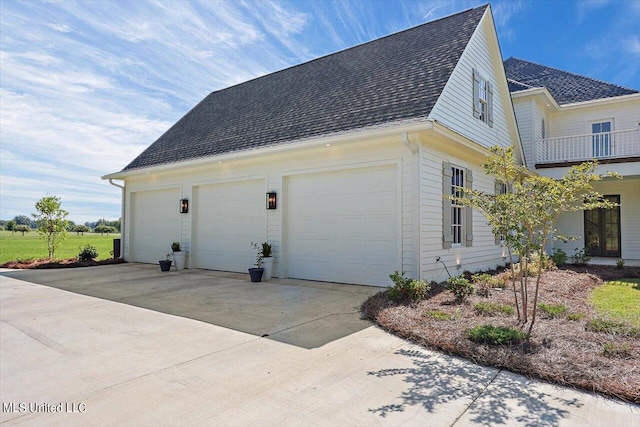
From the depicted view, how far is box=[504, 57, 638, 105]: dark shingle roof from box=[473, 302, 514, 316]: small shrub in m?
10.9

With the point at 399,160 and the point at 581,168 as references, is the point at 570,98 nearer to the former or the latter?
the point at 399,160

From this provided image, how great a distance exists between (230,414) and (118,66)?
10.2 metres

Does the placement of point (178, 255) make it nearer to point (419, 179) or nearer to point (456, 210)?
point (419, 179)

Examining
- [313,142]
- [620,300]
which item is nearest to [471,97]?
[313,142]

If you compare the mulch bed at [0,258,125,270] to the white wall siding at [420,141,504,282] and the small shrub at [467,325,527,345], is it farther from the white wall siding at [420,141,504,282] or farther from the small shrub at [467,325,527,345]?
the small shrub at [467,325,527,345]

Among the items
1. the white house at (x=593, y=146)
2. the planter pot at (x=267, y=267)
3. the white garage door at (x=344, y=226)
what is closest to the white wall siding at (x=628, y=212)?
the white house at (x=593, y=146)

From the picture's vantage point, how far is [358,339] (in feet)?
13.9

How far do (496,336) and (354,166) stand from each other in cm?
461

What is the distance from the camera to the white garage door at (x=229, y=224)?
962cm

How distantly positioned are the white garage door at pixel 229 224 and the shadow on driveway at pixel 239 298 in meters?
0.56

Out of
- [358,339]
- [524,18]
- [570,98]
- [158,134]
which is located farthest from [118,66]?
[570,98]

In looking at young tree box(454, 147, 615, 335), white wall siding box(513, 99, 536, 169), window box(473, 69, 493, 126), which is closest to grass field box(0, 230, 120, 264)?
window box(473, 69, 493, 126)

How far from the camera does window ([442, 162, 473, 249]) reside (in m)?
7.71

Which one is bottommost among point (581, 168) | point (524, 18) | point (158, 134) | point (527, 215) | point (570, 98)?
point (527, 215)
